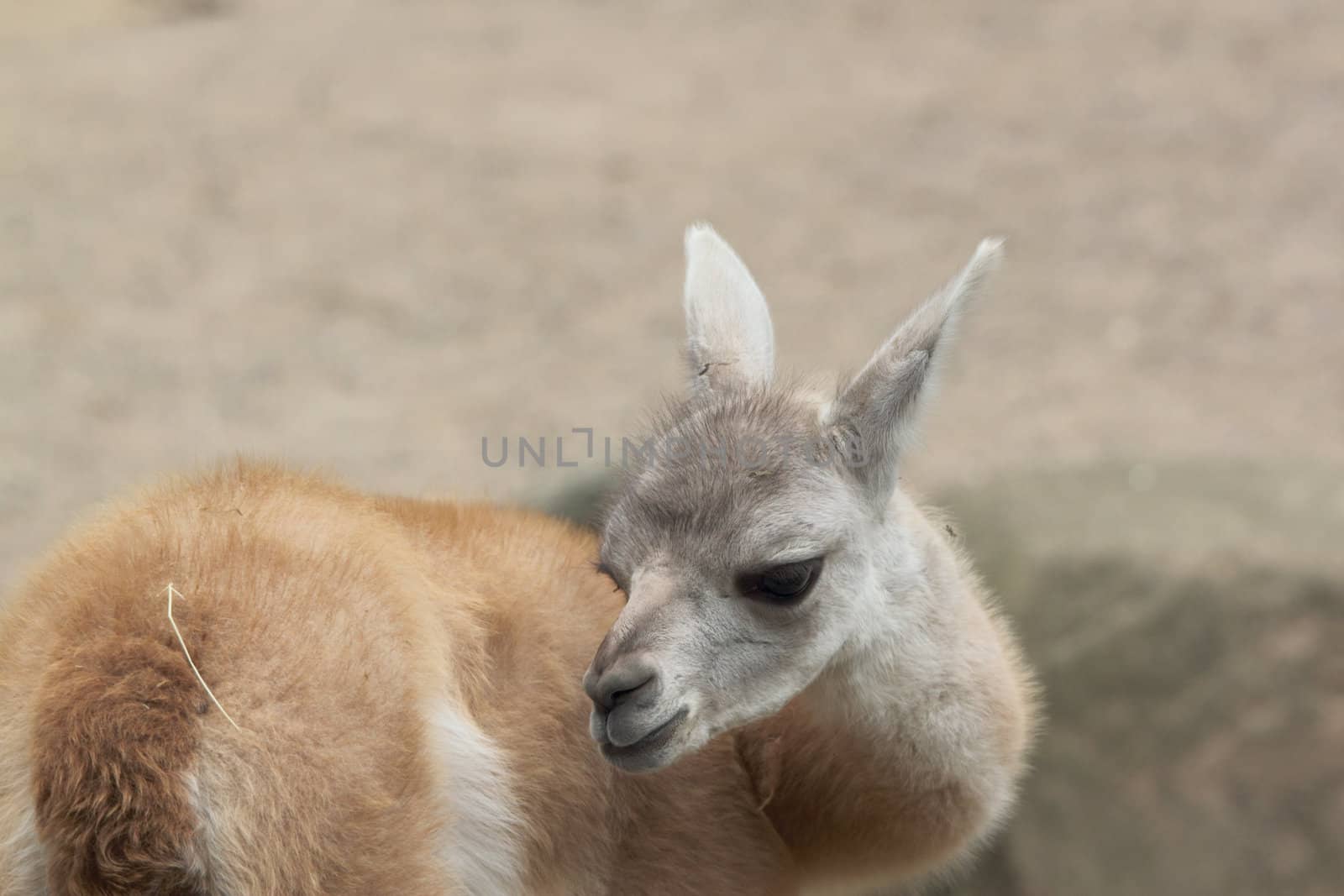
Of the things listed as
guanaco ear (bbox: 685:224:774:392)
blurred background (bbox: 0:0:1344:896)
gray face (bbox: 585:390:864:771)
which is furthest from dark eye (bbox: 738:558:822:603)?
blurred background (bbox: 0:0:1344:896)

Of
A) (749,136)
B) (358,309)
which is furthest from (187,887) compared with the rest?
(749,136)

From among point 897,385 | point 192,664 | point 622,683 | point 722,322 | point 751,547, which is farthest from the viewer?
point 722,322

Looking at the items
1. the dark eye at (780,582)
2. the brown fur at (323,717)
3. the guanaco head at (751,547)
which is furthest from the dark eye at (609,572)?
the dark eye at (780,582)

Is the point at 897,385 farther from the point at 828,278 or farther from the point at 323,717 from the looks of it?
the point at 828,278

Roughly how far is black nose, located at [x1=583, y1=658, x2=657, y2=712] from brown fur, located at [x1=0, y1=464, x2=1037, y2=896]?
277 mm

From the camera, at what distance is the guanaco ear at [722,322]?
3.65m

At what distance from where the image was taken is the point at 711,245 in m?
4.01

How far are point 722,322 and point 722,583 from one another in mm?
965

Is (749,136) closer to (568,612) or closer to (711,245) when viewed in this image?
(711,245)

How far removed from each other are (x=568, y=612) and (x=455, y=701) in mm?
510

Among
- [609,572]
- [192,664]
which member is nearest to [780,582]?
[609,572]

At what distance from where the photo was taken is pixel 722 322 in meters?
3.82

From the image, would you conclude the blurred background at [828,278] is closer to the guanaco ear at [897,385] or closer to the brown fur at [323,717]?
the brown fur at [323,717]

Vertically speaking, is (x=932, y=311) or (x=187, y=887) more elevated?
(x=932, y=311)
